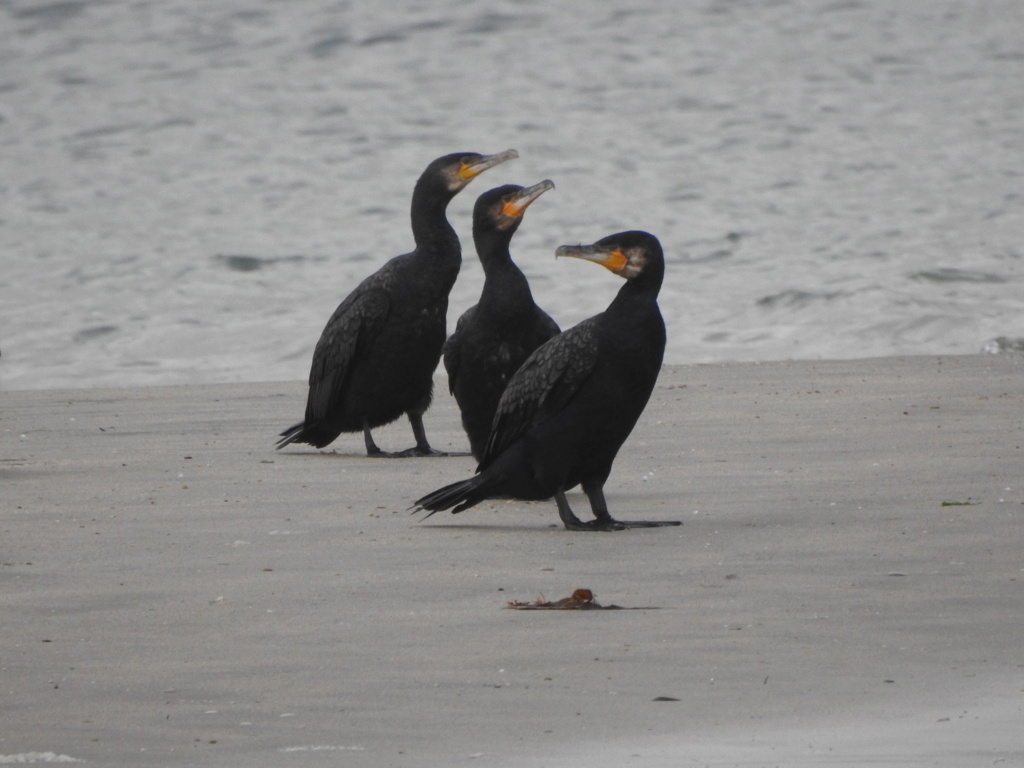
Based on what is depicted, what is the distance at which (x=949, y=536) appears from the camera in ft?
17.4

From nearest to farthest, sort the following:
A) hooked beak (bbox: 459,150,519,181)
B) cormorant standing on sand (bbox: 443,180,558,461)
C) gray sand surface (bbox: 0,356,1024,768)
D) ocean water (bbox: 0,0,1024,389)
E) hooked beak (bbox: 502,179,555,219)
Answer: gray sand surface (bbox: 0,356,1024,768)
cormorant standing on sand (bbox: 443,180,558,461)
hooked beak (bbox: 502,179,555,219)
hooked beak (bbox: 459,150,519,181)
ocean water (bbox: 0,0,1024,389)

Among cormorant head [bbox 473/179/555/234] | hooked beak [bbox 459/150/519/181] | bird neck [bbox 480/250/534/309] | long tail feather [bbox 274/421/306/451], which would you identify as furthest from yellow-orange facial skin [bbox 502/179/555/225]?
long tail feather [bbox 274/421/306/451]

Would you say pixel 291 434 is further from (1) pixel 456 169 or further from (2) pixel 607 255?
(2) pixel 607 255

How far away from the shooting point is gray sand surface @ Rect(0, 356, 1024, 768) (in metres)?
3.37

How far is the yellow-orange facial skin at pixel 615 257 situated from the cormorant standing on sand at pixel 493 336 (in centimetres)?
70

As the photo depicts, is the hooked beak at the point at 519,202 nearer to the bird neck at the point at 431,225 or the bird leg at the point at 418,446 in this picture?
the bird neck at the point at 431,225

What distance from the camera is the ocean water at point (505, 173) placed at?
14336 millimetres

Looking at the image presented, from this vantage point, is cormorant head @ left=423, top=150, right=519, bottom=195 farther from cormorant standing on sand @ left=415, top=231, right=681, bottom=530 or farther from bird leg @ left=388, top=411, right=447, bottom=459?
cormorant standing on sand @ left=415, top=231, right=681, bottom=530

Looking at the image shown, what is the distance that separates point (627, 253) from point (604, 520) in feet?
3.01

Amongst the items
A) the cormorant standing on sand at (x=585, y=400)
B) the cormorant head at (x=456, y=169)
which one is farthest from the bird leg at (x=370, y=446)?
the cormorant standing on sand at (x=585, y=400)

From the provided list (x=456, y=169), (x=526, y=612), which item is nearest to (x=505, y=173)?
(x=456, y=169)

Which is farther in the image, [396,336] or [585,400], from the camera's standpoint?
[396,336]

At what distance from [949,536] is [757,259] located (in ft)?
38.7

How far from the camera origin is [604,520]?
18.8 feet
